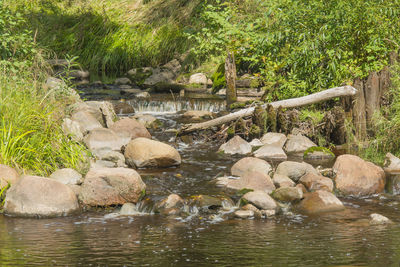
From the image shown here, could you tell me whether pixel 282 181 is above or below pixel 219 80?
below

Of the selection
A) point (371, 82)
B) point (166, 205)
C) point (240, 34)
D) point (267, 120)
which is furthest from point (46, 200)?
point (240, 34)

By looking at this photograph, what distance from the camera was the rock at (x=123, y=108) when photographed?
1436 centimetres

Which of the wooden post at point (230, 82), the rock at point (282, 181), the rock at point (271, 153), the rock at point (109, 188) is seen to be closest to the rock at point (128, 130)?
the rock at point (271, 153)

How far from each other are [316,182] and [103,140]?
4064 millimetres

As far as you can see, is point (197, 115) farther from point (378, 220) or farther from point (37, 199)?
point (378, 220)

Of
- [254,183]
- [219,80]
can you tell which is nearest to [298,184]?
[254,183]

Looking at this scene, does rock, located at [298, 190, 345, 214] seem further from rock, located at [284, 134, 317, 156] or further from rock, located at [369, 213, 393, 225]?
A: rock, located at [284, 134, 317, 156]

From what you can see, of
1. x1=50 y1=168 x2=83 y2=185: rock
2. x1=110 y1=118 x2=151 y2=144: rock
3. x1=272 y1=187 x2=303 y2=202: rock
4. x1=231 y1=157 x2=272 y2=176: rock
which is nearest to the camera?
x1=272 y1=187 x2=303 y2=202: rock

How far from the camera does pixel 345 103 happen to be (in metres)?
10.7

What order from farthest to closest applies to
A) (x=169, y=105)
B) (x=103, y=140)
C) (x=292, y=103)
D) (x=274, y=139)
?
(x=169, y=105) → (x=292, y=103) → (x=274, y=139) → (x=103, y=140)

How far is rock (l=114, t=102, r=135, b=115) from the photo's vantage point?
14.4m

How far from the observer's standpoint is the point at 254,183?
801cm

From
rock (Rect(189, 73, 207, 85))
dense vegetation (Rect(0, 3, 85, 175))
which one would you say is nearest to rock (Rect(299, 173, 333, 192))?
dense vegetation (Rect(0, 3, 85, 175))

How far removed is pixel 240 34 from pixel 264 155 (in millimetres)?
5769
